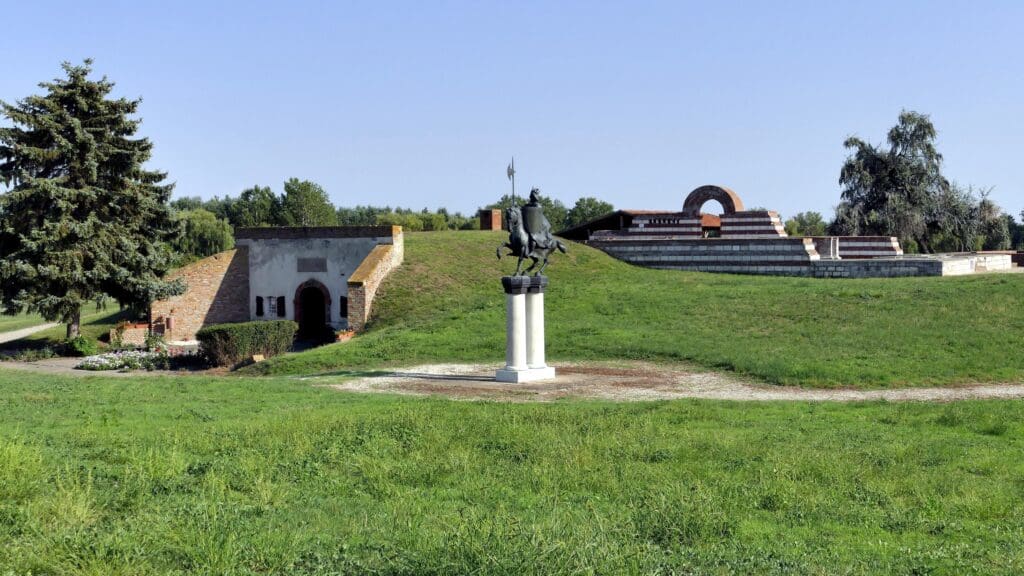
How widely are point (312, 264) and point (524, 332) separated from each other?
1565cm

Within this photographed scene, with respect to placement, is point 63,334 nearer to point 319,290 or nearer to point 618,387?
point 319,290

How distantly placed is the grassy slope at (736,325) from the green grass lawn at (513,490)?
4964 millimetres

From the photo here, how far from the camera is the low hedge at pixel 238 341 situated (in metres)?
24.6

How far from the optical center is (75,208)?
91.0 ft

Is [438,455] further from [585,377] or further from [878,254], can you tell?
[878,254]

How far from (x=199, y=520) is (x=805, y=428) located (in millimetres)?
7463

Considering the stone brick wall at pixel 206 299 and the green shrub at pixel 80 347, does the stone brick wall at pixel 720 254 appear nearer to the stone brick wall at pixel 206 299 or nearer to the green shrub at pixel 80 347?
the stone brick wall at pixel 206 299

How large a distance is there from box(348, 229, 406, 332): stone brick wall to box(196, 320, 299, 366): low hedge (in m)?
2.71

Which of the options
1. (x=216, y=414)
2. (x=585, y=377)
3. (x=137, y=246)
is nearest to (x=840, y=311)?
(x=585, y=377)

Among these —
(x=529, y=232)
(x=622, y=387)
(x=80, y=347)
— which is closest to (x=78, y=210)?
(x=80, y=347)

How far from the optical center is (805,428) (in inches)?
454

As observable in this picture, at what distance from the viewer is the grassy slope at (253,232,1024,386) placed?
1825 cm

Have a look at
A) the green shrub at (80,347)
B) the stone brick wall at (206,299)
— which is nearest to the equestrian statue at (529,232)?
the green shrub at (80,347)

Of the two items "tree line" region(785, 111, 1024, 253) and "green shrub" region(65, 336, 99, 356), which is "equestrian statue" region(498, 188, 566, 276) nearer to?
"green shrub" region(65, 336, 99, 356)
